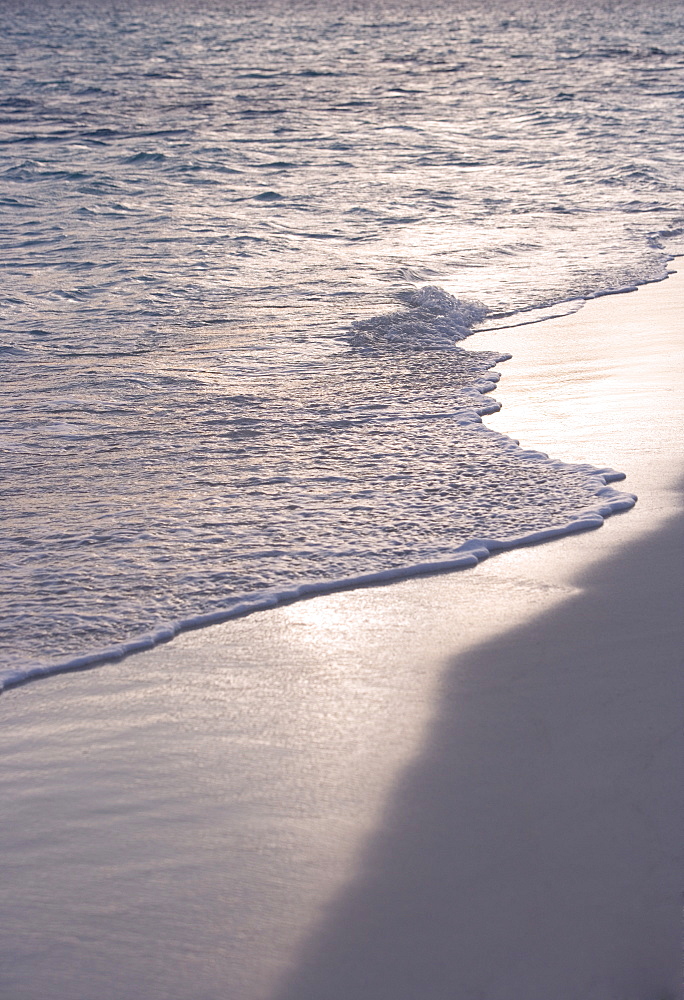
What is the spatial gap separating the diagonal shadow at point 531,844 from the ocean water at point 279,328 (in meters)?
0.84

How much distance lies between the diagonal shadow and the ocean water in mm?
844

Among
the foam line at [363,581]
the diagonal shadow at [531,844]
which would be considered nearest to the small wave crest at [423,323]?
the foam line at [363,581]

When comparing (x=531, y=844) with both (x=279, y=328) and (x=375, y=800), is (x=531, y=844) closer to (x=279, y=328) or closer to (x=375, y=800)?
(x=375, y=800)

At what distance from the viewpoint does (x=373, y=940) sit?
6.74 ft

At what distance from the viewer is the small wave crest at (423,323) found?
245 inches

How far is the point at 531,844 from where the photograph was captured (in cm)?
225

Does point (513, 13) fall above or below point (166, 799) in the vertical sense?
above

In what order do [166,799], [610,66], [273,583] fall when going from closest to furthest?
[166,799], [273,583], [610,66]

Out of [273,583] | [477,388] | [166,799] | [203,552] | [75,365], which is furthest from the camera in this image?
[75,365]

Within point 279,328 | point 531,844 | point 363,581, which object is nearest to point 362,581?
point 363,581

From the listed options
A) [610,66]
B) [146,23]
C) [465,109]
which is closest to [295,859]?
[465,109]

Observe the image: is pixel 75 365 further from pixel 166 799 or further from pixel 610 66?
pixel 610 66

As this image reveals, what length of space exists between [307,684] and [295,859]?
686 millimetres

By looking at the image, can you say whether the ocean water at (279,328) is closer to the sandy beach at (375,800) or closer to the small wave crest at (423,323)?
the small wave crest at (423,323)
